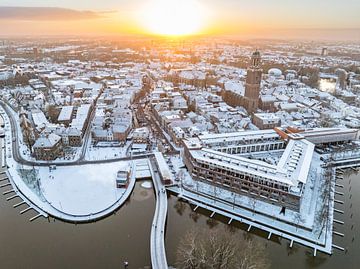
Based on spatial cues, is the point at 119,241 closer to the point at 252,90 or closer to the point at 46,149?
the point at 46,149

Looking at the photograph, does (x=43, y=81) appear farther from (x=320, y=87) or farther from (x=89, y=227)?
(x=320, y=87)

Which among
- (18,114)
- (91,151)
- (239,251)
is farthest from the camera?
(18,114)

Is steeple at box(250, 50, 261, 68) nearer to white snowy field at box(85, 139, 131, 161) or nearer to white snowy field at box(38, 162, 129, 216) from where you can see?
white snowy field at box(85, 139, 131, 161)

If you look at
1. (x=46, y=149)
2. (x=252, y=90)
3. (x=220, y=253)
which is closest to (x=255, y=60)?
(x=252, y=90)

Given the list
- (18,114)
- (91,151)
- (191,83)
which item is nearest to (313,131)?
(91,151)

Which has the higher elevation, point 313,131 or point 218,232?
point 313,131

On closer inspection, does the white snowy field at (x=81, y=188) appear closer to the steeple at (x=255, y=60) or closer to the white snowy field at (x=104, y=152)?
the white snowy field at (x=104, y=152)

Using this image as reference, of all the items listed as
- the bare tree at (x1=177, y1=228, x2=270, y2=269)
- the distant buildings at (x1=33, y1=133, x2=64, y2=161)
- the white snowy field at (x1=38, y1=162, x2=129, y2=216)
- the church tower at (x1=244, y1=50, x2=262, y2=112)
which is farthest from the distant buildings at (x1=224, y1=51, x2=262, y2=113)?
the distant buildings at (x1=33, y1=133, x2=64, y2=161)

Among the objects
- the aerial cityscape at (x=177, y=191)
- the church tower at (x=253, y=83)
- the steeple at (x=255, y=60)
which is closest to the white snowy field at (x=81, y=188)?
the aerial cityscape at (x=177, y=191)
